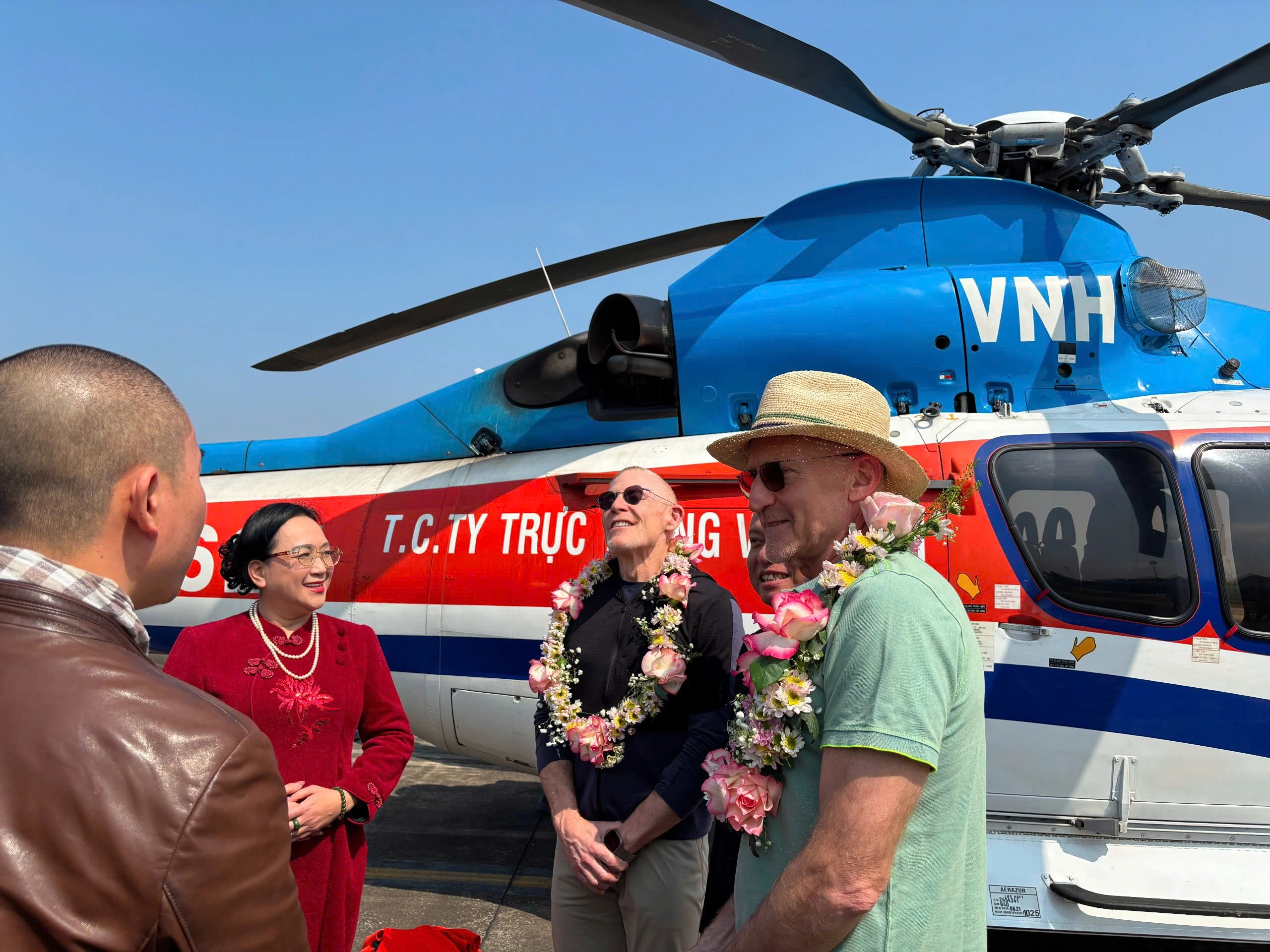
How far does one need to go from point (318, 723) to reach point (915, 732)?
79.1 inches

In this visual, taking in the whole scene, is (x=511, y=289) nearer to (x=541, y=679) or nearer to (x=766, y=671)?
(x=541, y=679)

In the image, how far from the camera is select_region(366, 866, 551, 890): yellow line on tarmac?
4.91 metres

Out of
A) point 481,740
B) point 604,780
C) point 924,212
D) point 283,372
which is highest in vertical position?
point 924,212

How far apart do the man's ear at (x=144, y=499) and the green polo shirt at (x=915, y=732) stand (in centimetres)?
113

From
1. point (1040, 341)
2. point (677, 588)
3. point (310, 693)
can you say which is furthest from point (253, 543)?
point (1040, 341)

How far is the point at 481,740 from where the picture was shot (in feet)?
14.9

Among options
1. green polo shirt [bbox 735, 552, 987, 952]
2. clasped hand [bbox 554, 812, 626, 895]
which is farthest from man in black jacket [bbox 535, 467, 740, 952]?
green polo shirt [bbox 735, 552, 987, 952]

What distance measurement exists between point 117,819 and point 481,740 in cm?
373

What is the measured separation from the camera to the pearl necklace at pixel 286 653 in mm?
2684

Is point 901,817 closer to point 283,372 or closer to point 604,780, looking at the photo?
point 604,780

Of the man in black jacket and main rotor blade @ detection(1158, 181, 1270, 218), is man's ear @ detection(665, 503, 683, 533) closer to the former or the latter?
the man in black jacket

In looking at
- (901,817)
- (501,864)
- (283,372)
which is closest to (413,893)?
(501,864)

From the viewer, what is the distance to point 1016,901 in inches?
136

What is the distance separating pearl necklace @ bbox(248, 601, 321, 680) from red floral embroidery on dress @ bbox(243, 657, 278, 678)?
16 mm
